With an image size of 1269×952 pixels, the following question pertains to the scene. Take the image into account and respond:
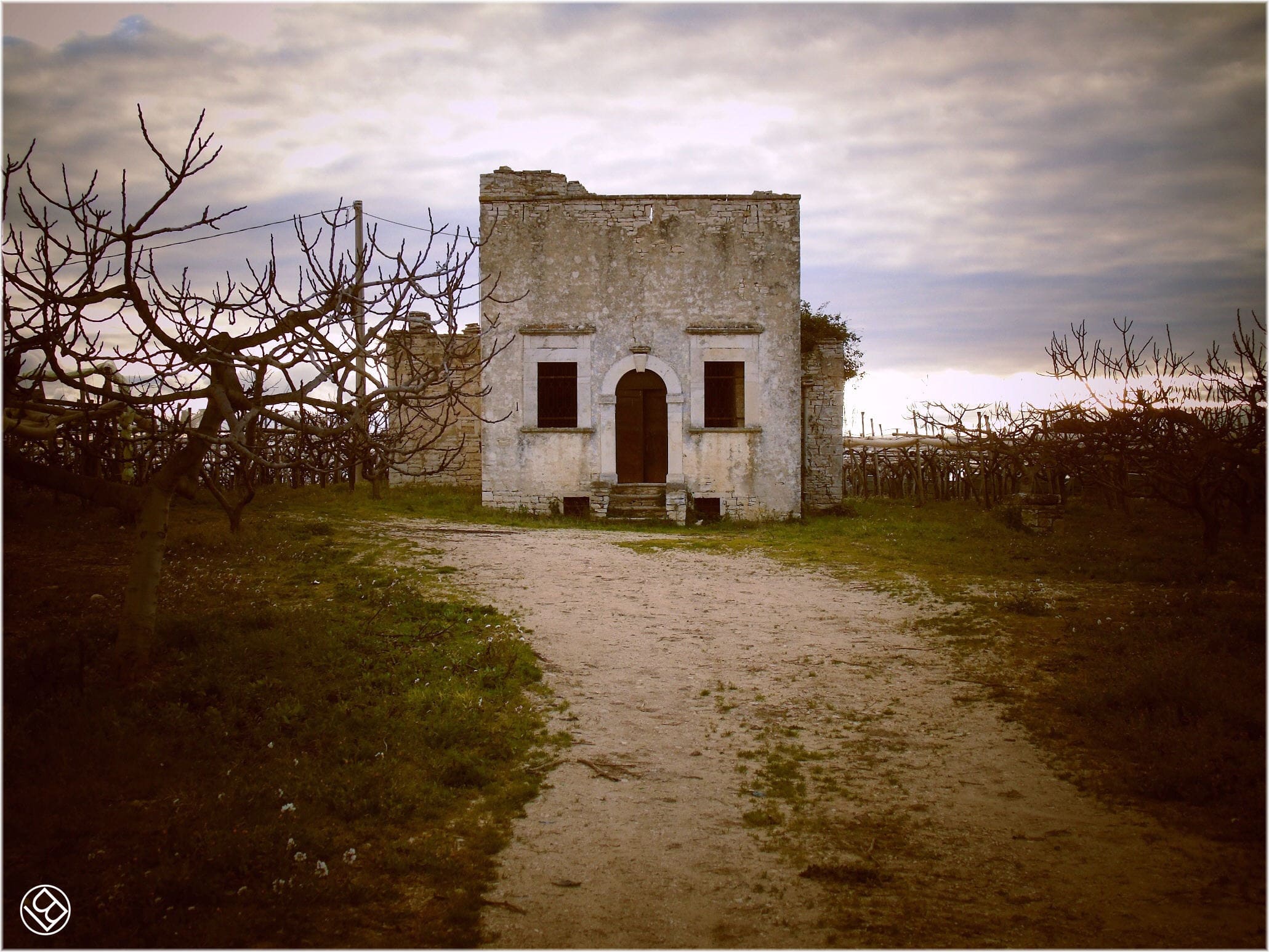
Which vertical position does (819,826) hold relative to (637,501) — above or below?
below

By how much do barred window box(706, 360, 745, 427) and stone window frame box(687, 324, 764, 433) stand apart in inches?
7.7

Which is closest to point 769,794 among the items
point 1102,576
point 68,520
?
point 1102,576

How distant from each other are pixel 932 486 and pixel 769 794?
2129cm

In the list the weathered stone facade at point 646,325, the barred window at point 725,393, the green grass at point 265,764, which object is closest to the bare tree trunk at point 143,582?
the green grass at point 265,764

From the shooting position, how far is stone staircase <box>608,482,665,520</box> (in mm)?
16578

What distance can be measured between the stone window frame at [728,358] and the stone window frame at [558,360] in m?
2.17

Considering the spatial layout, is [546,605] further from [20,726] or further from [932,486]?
[932,486]

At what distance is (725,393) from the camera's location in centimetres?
1838

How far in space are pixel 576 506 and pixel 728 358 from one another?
178 inches

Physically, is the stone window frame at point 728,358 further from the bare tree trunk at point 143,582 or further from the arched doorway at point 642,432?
the bare tree trunk at point 143,582

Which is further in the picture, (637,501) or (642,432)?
(642,432)

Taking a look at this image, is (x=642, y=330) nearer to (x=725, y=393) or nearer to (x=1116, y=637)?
(x=725, y=393)

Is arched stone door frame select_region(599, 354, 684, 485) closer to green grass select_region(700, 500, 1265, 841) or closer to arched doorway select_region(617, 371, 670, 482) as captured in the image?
arched doorway select_region(617, 371, 670, 482)

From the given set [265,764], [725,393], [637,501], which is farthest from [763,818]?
[725,393]
